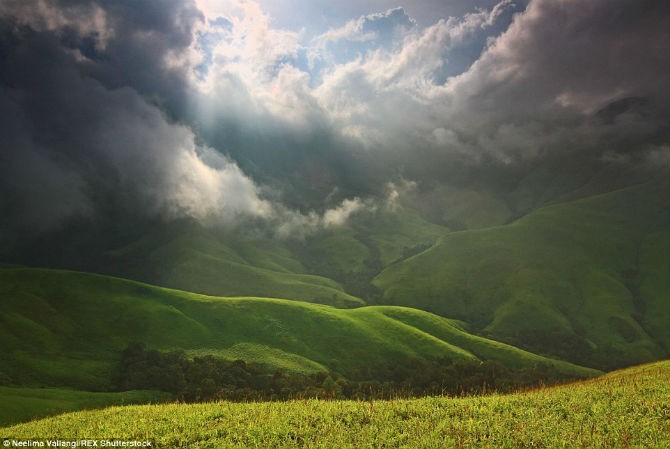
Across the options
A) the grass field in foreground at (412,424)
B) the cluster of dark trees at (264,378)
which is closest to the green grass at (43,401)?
the cluster of dark trees at (264,378)

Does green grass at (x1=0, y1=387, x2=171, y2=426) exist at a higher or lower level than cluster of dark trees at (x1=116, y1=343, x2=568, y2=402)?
lower

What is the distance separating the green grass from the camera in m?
78.6

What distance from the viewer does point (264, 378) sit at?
153500mm

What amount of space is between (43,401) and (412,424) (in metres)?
93.2

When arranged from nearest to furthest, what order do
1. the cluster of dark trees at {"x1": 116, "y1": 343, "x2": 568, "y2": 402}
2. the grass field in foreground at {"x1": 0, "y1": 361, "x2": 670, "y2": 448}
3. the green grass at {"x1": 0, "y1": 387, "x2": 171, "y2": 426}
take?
the grass field in foreground at {"x1": 0, "y1": 361, "x2": 670, "y2": 448} < the green grass at {"x1": 0, "y1": 387, "x2": 171, "y2": 426} < the cluster of dark trees at {"x1": 116, "y1": 343, "x2": 568, "y2": 402}

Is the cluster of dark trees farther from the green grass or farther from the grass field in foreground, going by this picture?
the grass field in foreground

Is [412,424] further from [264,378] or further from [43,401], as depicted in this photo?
[264,378]

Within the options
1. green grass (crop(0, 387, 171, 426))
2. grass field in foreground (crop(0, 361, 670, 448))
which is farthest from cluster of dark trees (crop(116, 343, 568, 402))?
grass field in foreground (crop(0, 361, 670, 448))

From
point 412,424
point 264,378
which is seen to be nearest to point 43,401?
point 264,378

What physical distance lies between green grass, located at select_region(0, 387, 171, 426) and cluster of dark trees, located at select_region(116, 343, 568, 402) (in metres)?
19.7

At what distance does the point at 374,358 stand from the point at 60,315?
132023mm

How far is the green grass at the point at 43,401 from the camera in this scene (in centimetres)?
7862

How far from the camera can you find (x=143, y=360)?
167m

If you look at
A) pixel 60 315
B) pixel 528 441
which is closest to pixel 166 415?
pixel 528 441
